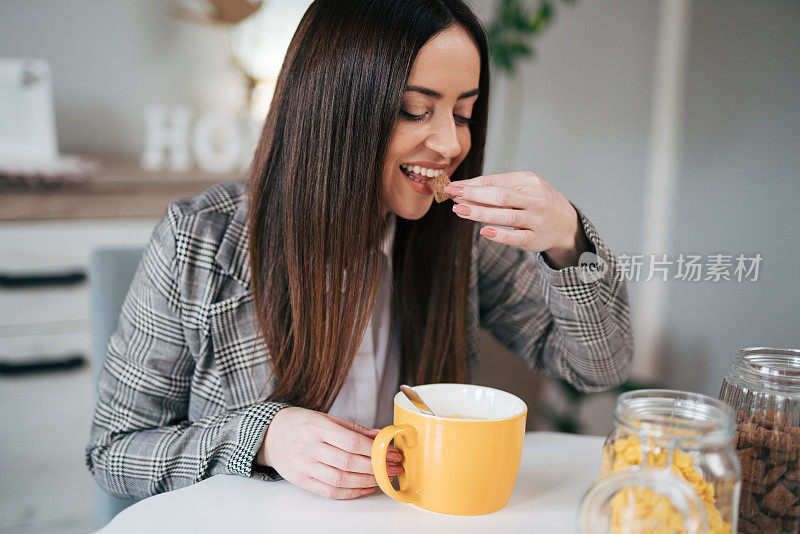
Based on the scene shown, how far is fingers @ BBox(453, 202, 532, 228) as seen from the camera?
736 millimetres

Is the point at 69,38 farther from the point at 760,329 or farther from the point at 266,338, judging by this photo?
the point at 760,329

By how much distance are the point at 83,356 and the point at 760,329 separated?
1560mm

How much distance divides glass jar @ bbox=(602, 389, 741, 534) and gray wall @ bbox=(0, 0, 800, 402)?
0.60 metres

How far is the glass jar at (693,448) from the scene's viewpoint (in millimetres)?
458

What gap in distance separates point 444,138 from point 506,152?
1.71m

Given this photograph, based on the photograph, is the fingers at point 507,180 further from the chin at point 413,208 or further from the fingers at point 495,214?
the chin at point 413,208

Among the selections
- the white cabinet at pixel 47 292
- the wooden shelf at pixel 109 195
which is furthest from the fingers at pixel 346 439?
the wooden shelf at pixel 109 195

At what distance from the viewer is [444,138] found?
85cm

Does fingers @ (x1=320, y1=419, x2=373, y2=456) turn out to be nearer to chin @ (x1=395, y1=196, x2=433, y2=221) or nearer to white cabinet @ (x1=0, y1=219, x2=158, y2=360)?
chin @ (x1=395, y1=196, x2=433, y2=221)

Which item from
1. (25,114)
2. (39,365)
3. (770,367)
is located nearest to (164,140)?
(25,114)

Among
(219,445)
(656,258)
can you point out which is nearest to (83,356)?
(219,445)

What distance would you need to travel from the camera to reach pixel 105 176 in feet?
6.19

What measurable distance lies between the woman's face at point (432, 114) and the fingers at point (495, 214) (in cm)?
14

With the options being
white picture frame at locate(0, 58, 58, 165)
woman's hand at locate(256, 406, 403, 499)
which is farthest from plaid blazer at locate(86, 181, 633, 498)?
white picture frame at locate(0, 58, 58, 165)
